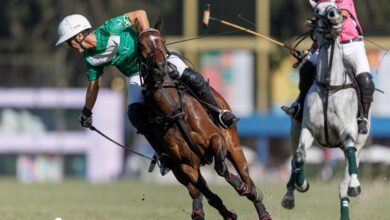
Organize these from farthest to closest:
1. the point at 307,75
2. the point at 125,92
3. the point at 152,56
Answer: the point at 125,92
the point at 307,75
the point at 152,56

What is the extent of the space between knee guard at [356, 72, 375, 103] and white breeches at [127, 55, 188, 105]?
6.55ft

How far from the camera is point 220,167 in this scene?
45.1 feet

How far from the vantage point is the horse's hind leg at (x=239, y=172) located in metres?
13.8

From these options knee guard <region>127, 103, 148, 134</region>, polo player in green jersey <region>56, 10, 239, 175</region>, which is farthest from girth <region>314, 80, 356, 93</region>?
knee guard <region>127, 103, 148, 134</region>

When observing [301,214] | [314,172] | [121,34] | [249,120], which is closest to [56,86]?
[249,120]

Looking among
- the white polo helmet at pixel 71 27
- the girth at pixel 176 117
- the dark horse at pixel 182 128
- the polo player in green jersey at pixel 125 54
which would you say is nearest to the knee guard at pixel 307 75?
the polo player in green jersey at pixel 125 54

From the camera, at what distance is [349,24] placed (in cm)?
1481

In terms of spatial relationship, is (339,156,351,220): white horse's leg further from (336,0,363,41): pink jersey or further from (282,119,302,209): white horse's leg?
(336,0,363,41): pink jersey

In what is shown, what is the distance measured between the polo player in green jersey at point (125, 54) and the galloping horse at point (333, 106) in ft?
2.98

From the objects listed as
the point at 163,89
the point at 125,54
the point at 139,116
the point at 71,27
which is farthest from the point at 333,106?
the point at 71,27

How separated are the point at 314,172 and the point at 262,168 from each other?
8.50ft

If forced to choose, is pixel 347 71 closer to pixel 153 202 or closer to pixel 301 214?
pixel 301 214

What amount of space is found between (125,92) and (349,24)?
1347 inches

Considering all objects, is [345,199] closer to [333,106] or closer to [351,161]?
[351,161]
